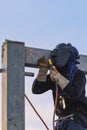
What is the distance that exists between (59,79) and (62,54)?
38 centimetres

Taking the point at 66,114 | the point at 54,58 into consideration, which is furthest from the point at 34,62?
the point at 66,114

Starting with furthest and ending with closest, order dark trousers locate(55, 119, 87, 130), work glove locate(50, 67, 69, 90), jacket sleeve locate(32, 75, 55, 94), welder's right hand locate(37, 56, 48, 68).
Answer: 1. jacket sleeve locate(32, 75, 55, 94)
2. dark trousers locate(55, 119, 87, 130)
3. welder's right hand locate(37, 56, 48, 68)
4. work glove locate(50, 67, 69, 90)

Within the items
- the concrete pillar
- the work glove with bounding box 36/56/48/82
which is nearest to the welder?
the work glove with bounding box 36/56/48/82

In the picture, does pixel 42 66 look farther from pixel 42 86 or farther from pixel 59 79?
pixel 42 86

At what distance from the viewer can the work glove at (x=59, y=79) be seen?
6562mm

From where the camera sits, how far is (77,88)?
22.2ft

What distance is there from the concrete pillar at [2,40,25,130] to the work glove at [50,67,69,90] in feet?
1.14

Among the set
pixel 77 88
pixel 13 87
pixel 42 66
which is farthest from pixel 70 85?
pixel 13 87

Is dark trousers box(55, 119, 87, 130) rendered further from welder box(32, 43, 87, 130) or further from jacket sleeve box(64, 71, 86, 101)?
jacket sleeve box(64, 71, 86, 101)

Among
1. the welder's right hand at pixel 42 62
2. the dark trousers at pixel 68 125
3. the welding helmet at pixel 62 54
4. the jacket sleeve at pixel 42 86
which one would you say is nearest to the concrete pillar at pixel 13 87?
the welder's right hand at pixel 42 62

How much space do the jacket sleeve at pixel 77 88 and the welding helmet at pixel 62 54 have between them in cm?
22

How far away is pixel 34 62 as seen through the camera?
6.79 meters

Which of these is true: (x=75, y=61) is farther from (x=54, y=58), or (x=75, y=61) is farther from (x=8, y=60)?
(x=8, y=60)

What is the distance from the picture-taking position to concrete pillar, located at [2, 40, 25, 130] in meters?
6.31
